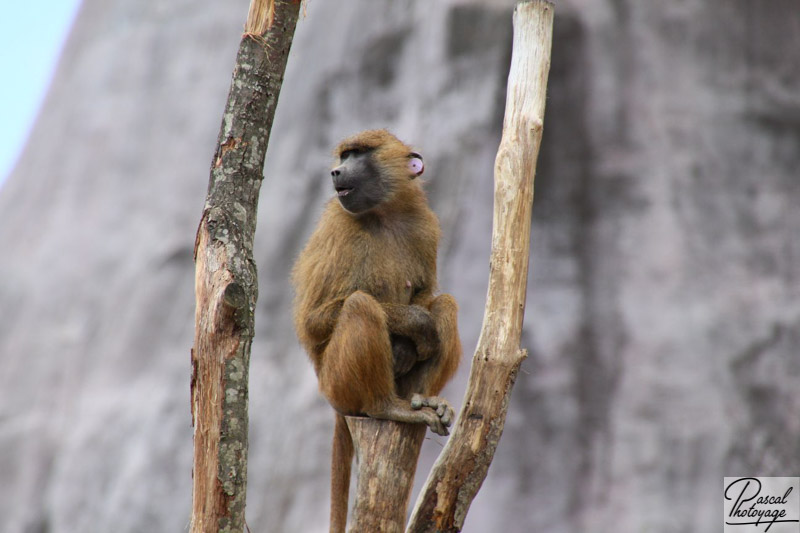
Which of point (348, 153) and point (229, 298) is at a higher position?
point (348, 153)

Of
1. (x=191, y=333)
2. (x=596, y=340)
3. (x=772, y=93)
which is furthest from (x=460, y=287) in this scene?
(x=772, y=93)

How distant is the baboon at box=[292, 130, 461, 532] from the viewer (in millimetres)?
3504

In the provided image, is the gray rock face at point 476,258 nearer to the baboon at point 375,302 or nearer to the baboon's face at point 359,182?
the baboon at point 375,302

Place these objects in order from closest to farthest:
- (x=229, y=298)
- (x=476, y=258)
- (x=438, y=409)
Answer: (x=229, y=298)
(x=438, y=409)
(x=476, y=258)

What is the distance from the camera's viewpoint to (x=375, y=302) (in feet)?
11.5

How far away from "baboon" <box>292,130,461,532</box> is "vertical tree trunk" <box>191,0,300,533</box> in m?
0.60

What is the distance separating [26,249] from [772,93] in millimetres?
6951

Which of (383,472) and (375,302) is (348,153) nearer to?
(375,302)

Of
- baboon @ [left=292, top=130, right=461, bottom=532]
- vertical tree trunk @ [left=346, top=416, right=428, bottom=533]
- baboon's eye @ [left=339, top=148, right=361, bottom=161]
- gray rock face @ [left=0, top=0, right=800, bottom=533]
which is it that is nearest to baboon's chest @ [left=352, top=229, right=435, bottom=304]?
baboon @ [left=292, top=130, right=461, bottom=532]

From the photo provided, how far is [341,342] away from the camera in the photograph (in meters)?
3.52
